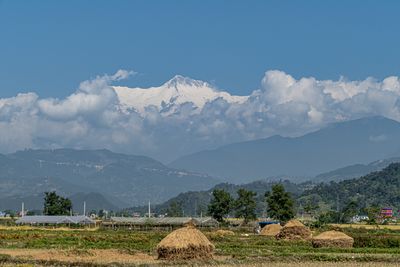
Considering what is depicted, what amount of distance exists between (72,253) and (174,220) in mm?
66232

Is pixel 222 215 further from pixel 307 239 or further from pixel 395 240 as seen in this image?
pixel 395 240

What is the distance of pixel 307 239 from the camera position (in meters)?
65.8

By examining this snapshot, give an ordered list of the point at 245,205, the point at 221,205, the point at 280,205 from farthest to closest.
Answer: the point at 245,205
the point at 221,205
the point at 280,205

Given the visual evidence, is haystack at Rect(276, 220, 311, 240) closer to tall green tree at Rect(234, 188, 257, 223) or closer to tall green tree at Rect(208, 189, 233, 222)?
tall green tree at Rect(208, 189, 233, 222)

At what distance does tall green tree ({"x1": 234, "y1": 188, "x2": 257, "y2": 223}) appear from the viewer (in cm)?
11755

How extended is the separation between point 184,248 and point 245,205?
77675 mm

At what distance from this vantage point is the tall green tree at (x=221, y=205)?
114812 millimetres

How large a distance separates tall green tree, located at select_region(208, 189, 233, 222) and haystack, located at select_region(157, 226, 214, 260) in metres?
72.6

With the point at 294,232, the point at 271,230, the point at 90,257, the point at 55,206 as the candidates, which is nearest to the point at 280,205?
the point at 271,230

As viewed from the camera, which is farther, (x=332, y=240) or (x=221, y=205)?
(x=221, y=205)

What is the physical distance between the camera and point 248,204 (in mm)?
118250

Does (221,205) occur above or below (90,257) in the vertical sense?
above

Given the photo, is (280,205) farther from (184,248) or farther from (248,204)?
(184,248)

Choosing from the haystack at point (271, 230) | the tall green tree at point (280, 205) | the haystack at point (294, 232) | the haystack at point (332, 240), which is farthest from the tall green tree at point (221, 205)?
the haystack at point (332, 240)
